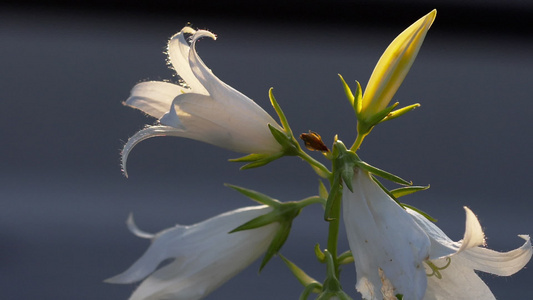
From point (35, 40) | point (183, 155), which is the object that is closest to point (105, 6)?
point (35, 40)

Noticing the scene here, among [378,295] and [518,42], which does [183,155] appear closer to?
[518,42]

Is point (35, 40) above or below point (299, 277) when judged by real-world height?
above

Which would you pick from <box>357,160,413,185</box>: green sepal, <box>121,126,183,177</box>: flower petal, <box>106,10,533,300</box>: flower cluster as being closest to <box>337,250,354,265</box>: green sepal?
<box>106,10,533,300</box>: flower cluster

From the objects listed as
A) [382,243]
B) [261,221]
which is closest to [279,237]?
[261,221]

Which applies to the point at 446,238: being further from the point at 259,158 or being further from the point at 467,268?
the point at 259,158

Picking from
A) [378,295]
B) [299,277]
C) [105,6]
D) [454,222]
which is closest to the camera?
[378,295]

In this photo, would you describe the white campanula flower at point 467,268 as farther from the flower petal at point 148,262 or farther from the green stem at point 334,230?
the flower petal at point 148,262

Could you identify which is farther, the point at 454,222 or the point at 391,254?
the point at 454,222

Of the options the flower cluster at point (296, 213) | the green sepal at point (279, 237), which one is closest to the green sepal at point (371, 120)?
the flower cluster at point (296, 213)
